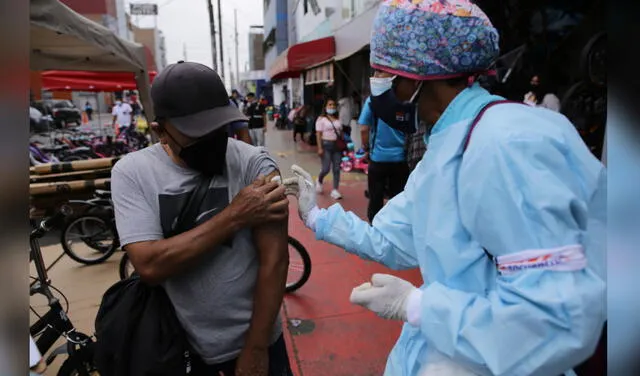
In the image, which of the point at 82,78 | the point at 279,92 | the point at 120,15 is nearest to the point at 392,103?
the point at 82,78

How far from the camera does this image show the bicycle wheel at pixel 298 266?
4094 millimetres

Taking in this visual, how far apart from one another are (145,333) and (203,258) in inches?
12.0

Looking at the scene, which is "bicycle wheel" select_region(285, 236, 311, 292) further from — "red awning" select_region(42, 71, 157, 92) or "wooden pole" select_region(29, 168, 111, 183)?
"red awning" select_region(42, 71, 157, 92)

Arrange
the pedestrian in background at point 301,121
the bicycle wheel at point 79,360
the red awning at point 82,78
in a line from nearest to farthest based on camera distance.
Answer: the bicycle wheel at point 79,360 → the red awning at point 82,78 → the pedestrian in background at point 301,121

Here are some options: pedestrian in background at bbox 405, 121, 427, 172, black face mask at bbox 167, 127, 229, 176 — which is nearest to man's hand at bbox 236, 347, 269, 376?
black face mask at bbox 167, 127, 229, 176

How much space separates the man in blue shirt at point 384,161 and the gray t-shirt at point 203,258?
341 centimetres

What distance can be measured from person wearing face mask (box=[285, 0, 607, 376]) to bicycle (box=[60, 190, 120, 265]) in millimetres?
4812

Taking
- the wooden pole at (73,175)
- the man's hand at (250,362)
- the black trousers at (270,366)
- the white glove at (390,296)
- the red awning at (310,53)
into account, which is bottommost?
the black trousers at (270,366)

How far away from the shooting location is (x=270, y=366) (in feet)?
5.27

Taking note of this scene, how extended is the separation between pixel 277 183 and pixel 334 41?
11852 mm

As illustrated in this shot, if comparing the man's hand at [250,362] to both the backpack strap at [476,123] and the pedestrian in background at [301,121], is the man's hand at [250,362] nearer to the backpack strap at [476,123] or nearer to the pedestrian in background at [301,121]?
the backpack strap at [476,123]

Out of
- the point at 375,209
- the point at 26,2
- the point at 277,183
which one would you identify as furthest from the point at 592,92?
the point at 26,2

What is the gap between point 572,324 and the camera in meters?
0.84

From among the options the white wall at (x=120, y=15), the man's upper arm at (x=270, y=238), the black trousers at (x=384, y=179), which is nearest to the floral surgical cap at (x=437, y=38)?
the man's upper arm at (x=270, y=238)
